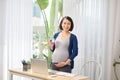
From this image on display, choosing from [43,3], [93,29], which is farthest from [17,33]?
[93,29]

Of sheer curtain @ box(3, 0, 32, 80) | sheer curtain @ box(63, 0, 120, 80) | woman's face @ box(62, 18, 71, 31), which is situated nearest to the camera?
woman's face @ box(62, 18, 71, 31)

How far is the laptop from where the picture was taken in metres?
2.84

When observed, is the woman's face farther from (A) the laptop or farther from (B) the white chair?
(B) the white chair

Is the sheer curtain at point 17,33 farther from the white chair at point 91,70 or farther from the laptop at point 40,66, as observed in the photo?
the white chair at point 91,70

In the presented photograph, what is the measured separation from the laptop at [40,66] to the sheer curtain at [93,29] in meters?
1.13

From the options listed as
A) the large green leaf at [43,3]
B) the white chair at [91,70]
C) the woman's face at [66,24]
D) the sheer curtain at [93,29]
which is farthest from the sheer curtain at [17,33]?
the white chair at [91,70]

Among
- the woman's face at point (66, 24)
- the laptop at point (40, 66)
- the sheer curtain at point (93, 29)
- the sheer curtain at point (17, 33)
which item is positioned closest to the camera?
the laptop at point (40, 66)

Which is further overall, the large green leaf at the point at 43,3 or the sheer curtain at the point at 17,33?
the large green leaf at the point at 43,3

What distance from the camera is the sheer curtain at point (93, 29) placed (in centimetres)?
387

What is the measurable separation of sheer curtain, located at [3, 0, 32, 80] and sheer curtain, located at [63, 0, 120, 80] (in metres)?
0.71

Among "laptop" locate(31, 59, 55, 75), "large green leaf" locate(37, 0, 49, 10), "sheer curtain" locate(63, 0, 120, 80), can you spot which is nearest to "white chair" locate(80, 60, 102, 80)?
"sheer curtain" locate(63, 0, 120, 80)

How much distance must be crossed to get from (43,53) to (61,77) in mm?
1505

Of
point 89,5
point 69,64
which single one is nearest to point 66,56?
point 69,64

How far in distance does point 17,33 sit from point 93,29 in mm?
1331
